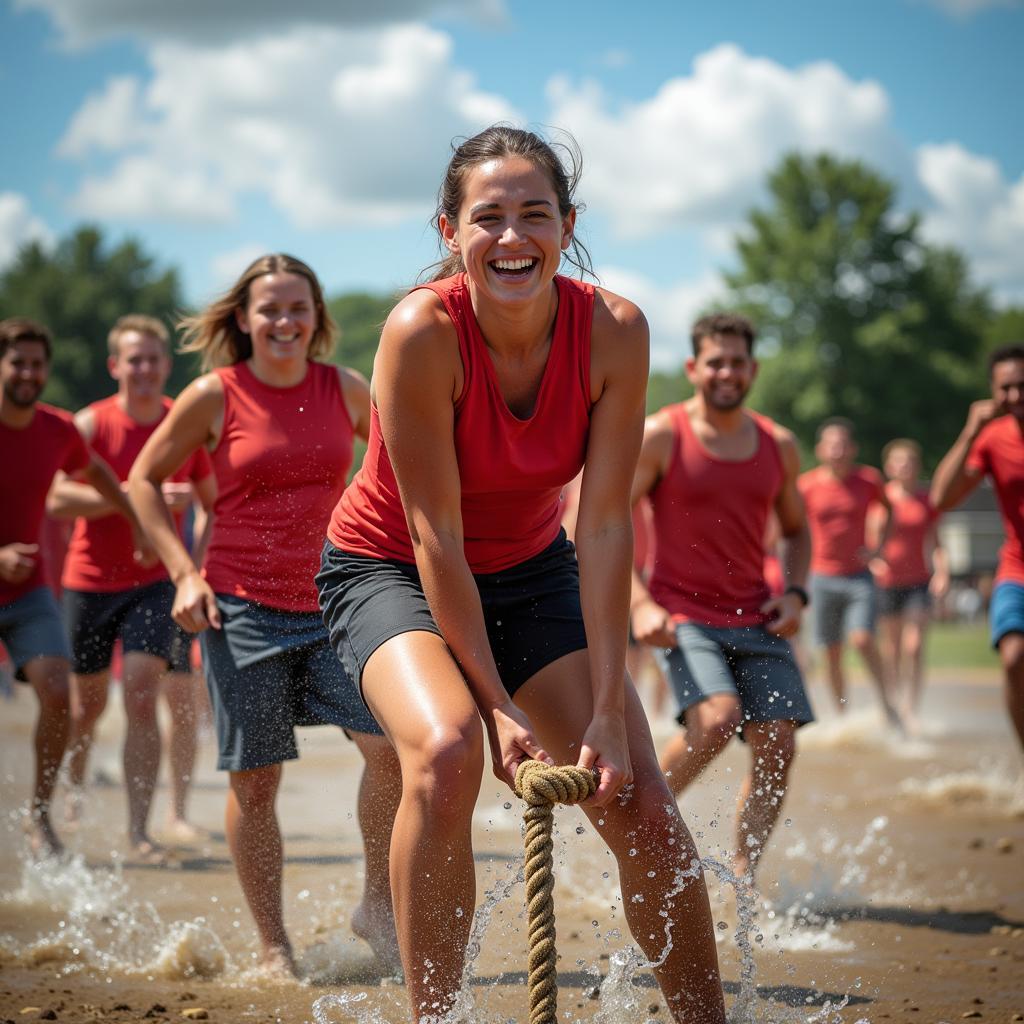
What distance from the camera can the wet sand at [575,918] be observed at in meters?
4.10

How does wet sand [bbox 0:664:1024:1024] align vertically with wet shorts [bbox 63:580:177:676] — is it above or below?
below

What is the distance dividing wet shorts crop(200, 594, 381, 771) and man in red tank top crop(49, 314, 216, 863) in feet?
6.31

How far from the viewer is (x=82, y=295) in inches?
2032

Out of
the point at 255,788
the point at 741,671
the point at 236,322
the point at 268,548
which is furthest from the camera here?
the point at 741,671

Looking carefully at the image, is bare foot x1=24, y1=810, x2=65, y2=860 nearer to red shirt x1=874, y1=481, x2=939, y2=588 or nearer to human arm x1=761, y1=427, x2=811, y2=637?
human arm x1=761, y1=427, x2=811, y2=637

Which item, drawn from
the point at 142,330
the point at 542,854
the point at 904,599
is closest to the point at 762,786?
the point at 542,854

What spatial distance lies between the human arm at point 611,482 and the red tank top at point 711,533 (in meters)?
2.21

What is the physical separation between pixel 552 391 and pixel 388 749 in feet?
4.89

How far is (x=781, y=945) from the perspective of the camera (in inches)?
188

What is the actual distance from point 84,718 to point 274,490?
8.96 feet

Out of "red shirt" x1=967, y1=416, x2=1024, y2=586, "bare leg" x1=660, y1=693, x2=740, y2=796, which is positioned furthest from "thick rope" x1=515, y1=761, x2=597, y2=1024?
"red shirt" x1=967, y1=416, x2=1024, y2=586

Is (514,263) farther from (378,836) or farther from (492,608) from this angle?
(378,836)

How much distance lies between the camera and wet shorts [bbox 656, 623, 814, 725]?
5.21 meters

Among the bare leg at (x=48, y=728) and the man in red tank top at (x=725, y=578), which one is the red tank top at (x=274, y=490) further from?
the bare leg at (x=48, y=728)
